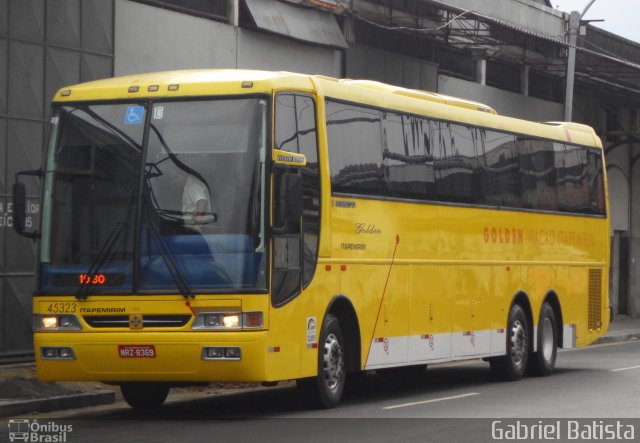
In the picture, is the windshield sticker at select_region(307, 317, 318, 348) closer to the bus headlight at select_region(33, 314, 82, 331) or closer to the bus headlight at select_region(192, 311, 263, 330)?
the bus headlight at select_region(192, 311, 263, 330)

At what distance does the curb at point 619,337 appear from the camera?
33.9 meters

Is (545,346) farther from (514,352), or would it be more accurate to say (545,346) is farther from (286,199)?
(286,199)

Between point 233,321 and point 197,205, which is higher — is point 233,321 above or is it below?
below

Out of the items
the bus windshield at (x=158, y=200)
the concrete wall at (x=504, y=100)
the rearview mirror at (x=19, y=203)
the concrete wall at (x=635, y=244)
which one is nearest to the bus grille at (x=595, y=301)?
the concrete wall at (x=504, y=100)

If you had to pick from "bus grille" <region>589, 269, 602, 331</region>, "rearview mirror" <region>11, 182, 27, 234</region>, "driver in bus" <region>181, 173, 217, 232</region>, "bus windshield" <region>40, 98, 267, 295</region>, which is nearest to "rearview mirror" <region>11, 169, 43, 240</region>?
"rearview mirror" <region>11, 182, 27, 234</region>

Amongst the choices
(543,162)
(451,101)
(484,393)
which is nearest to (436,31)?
(543,162)

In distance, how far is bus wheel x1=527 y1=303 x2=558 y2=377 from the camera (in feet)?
71.1

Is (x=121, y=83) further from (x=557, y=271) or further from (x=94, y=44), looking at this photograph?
(x=557, y=271)

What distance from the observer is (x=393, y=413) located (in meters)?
15.2

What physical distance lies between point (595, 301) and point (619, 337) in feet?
37.6

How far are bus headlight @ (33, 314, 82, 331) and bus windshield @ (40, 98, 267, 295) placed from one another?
283 millimetres

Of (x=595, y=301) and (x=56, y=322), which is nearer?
(x=56, y=322)

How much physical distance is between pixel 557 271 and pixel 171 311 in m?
9.86

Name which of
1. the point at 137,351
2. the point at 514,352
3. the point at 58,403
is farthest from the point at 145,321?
the point at 514,352
